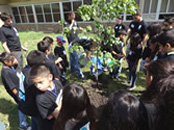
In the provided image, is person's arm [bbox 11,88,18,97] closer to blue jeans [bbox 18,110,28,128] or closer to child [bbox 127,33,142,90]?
blue jeans [bbox 18,110,28,128]

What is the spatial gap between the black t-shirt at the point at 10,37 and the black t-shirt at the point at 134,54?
9.34 feet

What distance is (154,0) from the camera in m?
8.58

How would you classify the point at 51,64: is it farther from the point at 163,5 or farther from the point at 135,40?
the point at 163,5

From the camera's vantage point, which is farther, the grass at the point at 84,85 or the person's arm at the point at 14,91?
the grass at the point at 84,85

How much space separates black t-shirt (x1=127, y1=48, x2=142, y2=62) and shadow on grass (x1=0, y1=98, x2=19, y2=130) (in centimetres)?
282

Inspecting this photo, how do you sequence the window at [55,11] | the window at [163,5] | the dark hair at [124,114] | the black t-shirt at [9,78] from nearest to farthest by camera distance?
1. the dark hair at [124,114]
2. the black t-shirt at [9,78]
3. the window at [163,5]
4. the window at [55,11]

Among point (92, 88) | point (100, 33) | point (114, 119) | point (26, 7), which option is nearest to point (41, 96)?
point (114, 119)

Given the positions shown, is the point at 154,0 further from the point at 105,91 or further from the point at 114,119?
the point at 114,119

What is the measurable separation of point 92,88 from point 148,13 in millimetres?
8222

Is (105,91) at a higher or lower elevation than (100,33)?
lower

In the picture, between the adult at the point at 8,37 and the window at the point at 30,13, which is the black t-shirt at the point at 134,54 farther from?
the window at the point at 30,13

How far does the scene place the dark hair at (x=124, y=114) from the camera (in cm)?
79

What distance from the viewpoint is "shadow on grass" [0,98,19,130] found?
2.44 meters

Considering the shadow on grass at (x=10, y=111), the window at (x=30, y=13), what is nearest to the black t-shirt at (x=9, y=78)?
the shadow on grass at (x=10, y=111)
